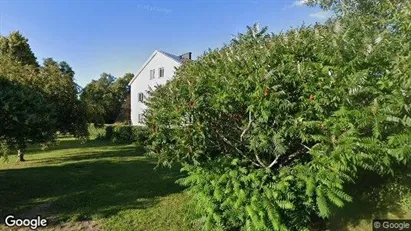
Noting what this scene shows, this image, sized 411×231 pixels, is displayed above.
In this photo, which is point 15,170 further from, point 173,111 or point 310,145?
point 310,145

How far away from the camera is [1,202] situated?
7910mm

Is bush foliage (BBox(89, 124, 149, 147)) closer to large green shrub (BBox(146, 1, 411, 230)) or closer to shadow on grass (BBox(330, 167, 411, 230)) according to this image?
large green shrub (BBox(146, 1, 411, 230))

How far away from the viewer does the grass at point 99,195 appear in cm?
653

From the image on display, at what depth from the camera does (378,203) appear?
546 cm

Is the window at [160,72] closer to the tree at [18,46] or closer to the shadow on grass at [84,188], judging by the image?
the tree at [18,46]

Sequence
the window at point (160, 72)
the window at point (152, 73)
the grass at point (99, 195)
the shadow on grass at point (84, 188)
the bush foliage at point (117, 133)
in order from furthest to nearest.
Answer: the window at point (152, 73) < the window at point (160, 72) < the bush foliage at point (117, 133) < the shadow on grass at point (84, 188) < the grass at point (99, 195)

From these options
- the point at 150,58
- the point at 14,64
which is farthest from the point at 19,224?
the point at 150,58

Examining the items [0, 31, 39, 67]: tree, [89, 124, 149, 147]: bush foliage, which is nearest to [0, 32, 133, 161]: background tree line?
[0, 31, 39, 67]: tree

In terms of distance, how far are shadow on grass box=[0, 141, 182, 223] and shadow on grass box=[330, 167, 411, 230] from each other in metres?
4.64

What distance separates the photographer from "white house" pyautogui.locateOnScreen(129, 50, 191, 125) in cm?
2884

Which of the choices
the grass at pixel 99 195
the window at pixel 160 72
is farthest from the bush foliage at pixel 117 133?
the grass at pixel 99 195

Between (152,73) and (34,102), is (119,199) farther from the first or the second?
(152,73)

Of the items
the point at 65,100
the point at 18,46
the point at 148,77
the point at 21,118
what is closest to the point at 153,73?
the point at 148,77

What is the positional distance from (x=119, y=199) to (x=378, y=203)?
6263mm
